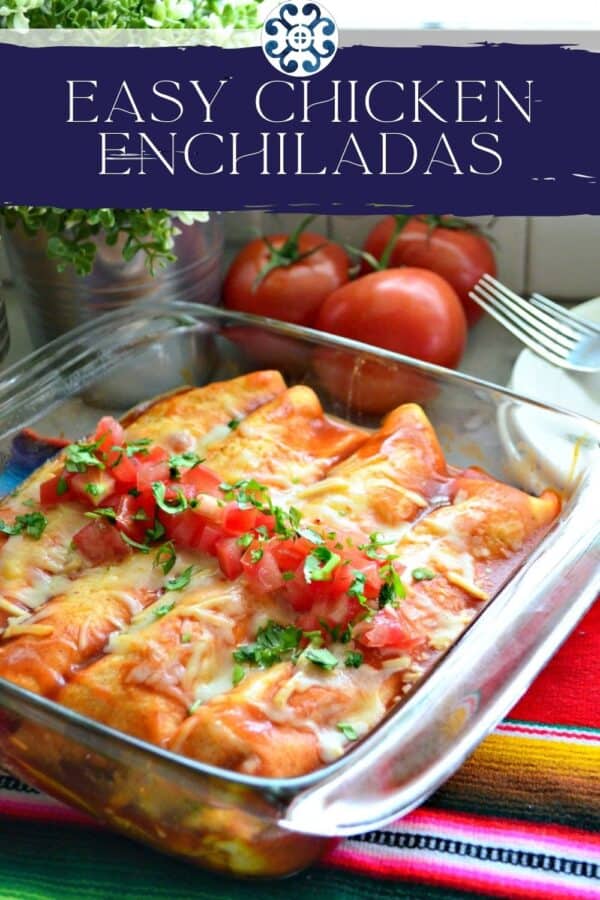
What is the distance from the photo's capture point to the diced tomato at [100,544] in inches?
69.3

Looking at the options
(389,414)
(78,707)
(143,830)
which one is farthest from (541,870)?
(389,414)

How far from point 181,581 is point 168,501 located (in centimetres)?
13

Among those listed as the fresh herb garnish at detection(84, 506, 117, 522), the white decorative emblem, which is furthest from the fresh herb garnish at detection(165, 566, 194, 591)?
the white decorative emblem

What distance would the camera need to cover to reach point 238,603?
1632mm

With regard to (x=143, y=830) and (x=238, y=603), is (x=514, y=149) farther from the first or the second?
(x=143, y=830)

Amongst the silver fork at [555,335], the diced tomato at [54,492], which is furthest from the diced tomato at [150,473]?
the silver fork at [555,335]

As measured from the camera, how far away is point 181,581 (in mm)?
1701

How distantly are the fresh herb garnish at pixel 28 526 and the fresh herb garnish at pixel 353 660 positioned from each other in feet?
1.59

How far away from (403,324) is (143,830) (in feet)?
3.59

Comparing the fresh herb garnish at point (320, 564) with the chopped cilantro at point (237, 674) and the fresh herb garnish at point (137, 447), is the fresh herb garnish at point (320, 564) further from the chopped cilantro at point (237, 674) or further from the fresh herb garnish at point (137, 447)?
the fresh herb garnish at point (137, 447)

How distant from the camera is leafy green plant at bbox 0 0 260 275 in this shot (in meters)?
1.95

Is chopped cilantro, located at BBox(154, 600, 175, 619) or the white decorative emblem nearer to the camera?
chopped cilantro, located at BBox(154, 600, 175, 619)

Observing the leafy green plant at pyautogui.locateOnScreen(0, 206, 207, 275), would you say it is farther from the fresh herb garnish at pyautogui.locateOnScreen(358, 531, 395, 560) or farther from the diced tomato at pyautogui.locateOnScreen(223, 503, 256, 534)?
the fresh herb garnish at pyautogui.locateOnScreen(358, 531, 395, 560)

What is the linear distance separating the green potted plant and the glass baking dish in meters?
0.13
